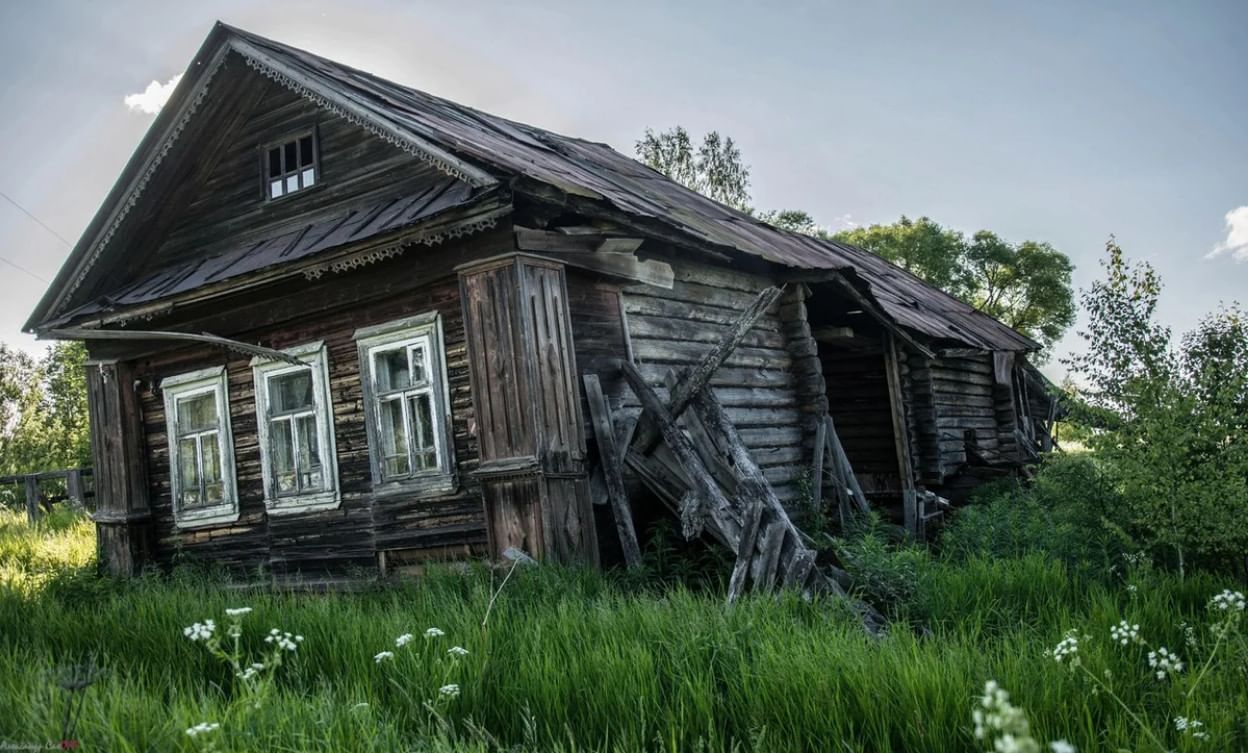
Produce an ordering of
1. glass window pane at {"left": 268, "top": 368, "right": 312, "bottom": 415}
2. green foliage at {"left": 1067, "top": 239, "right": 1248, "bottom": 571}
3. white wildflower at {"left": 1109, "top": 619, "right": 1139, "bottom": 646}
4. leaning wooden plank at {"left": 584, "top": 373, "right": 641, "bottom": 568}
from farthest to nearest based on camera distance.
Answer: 1. glass window pane at {"left": 268, "top": 368, "right": 312, "bottom": 415}
2. leaning wooden plank at {"left": 584, "top": 373, "right": 641, "bottom": 568}
3. green foliage at {"left": 1067, "top": 239, "right": 1248, "bottom": 571}
4. white wildflower at {"left": 1109, "top": 619, "right": 1139, "bottom": 646}

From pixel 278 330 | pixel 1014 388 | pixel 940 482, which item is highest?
pixel 278 330

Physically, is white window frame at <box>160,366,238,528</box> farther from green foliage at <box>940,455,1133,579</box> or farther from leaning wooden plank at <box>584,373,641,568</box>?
green foliage at <box>940,455,1133,579</box>

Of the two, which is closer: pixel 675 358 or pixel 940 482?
pixel 675 358

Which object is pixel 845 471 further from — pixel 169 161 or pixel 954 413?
pixel 169 161

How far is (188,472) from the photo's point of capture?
10.6m

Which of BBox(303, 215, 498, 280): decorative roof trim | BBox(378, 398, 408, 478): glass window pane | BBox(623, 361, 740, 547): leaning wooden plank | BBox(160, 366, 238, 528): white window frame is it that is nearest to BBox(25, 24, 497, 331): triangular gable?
BBox(303, 215, 498, 280): decorative roof trim

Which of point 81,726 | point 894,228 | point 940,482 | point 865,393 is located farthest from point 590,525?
point 894,228

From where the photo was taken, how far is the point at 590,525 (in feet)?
24.7

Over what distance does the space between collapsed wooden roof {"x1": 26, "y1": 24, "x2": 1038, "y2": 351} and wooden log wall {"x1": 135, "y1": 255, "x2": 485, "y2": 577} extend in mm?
800

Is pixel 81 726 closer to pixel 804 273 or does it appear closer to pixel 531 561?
pixel 531 561

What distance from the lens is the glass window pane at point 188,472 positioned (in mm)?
10547

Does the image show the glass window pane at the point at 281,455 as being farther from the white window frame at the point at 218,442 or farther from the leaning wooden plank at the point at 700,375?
the leaning wooden plank at the point at 700,375

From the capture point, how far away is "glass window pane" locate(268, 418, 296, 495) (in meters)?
9.73

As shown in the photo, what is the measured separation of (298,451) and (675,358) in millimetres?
3835
